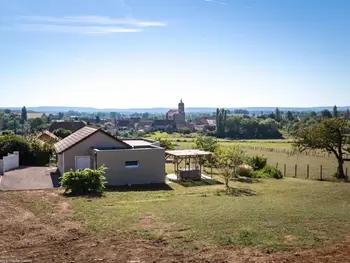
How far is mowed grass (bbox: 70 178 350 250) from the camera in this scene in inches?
508

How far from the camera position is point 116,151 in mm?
25328

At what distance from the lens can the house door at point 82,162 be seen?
89.2 feet

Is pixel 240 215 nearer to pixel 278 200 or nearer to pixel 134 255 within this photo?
pixel 278 200

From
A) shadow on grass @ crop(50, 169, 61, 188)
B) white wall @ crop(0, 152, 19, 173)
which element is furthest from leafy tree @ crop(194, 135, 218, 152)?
white wall @ crop(0, 152, 19, 173)

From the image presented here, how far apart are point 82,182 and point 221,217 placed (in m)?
8.96

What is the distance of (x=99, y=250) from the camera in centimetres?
1155

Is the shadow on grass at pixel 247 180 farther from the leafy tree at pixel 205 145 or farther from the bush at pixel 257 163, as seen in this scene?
the leafy tree at pixel 205 145

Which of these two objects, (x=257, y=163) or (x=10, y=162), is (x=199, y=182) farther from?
(x=10, y=162)

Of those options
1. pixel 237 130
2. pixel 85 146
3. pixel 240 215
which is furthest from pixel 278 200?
pixel 237 130

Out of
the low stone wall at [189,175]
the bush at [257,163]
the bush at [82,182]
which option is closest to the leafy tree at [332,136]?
the bush at [257,163]

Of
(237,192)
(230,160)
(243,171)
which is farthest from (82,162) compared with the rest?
(243,171)

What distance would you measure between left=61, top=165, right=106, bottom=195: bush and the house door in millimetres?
5474

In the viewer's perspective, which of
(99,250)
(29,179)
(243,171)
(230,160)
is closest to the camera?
(99,250)

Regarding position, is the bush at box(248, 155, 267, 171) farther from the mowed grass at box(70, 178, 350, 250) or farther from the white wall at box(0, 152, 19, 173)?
the white wall at box(0, 152, 19, 173)
